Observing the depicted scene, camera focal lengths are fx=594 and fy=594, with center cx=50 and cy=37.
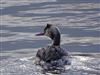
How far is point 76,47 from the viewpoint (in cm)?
1867

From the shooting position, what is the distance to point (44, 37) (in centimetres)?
2030

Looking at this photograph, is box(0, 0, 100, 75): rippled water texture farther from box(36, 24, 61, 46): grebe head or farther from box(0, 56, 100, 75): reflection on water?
box(36, 24, 61, 46): grebe head

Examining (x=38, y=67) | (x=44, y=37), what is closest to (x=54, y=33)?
(x=38, y=67)

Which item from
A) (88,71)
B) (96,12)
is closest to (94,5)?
(96,12)

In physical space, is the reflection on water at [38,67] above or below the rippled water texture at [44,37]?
above

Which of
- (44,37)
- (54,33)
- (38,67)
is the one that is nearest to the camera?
(38,67)

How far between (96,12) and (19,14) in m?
3.14

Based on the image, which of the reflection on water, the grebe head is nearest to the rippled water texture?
the reflection on water

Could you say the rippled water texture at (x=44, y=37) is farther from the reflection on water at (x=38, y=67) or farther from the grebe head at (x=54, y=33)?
the grebe head at (x=54, y=33)

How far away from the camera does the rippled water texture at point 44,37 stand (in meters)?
15.2

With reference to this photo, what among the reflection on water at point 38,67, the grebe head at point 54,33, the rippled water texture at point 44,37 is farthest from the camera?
the grebe head at point 54,33

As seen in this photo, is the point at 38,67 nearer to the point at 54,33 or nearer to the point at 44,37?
the point at 54,33

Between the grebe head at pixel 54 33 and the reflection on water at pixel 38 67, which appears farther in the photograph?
the grebe head at pixel 54 33

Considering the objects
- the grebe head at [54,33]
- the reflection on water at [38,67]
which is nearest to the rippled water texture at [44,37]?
the reflection on water at [38,67]
